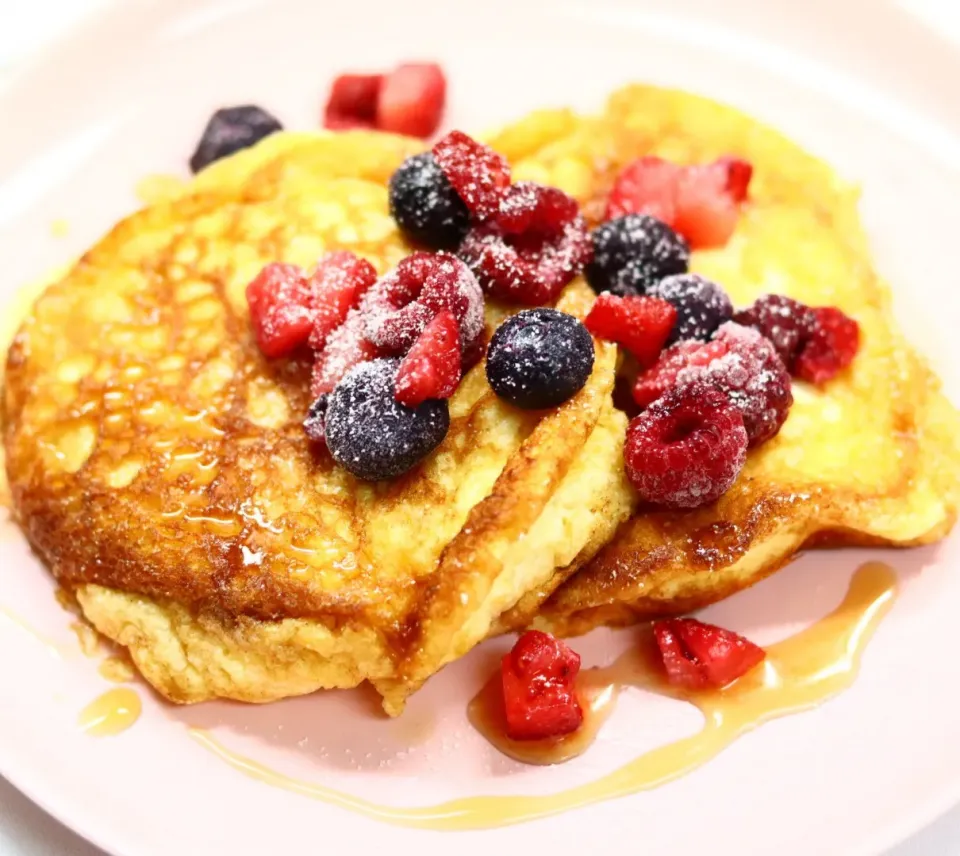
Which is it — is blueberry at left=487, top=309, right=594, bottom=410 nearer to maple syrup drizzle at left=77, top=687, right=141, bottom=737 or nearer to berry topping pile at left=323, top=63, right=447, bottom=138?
maple syrup drizzle at left=77, top=687, right=141, bottom=737

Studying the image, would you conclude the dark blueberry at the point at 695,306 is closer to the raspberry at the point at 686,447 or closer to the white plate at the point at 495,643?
the raspberry at the point at 686,447

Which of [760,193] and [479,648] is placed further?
[760,193]

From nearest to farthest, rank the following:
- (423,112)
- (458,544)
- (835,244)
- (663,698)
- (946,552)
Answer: (458,544)
(663,698)
(946,552)
(835,244)
(423,112)

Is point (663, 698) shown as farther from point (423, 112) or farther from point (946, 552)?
point (423, 112)

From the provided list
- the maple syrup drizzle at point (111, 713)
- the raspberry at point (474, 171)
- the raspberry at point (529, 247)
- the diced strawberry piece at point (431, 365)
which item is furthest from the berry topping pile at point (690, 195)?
the maple syrup drizzle at point (111, 713)

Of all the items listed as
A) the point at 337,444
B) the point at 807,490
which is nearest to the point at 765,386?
the point at 807,490

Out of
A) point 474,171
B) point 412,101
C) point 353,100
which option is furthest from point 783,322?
point 353,100

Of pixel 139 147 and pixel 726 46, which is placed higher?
pixel 726 46

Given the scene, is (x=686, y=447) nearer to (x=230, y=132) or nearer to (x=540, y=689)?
(x=540, y=689)
